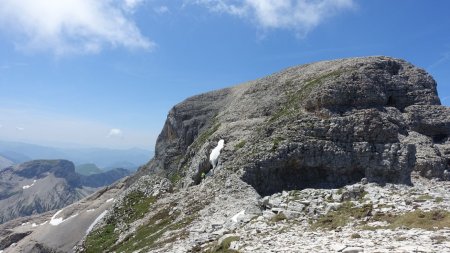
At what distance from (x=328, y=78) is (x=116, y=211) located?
1472 inches

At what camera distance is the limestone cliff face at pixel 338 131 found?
47.4m

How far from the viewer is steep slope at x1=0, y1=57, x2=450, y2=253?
26859 millimetres

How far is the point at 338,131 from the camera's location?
163 ft

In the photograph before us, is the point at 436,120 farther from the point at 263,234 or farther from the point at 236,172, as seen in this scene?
the point at 263,234

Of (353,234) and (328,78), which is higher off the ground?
(328,78)

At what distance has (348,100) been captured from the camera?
5512 cm

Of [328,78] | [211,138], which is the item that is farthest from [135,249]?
[328,78]

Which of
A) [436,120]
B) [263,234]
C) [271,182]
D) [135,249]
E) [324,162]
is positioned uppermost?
[436,120]

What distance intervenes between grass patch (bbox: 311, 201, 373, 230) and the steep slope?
108 mm

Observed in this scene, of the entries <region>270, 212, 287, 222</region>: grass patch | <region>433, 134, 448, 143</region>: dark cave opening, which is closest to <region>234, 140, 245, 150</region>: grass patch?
<region>270, 212, 287, 222</region>: grass patch

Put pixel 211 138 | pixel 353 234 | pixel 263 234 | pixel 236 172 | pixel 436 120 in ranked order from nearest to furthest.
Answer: pixel 353 234
pixel 263 234
pixel 236 172
pixel 436 120
pixel 211 138

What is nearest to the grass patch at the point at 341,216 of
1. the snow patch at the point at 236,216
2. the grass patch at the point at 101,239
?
the snow patch at the point at 236,216

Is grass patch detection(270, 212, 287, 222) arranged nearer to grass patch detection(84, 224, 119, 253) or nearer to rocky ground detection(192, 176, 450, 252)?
rocky ground detection(192, 176, 450, 252)

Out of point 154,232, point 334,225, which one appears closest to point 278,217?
point 334,225
